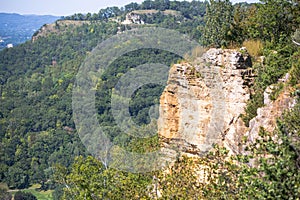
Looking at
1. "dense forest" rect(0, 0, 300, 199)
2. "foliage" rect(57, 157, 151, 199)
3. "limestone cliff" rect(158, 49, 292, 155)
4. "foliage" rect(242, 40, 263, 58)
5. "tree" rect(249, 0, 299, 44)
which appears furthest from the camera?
"tree" rect(249, 0, 299, 44)

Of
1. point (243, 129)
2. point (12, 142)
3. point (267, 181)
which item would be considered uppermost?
point (267, 181)

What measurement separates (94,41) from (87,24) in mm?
17381

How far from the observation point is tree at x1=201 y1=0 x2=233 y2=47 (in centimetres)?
1788

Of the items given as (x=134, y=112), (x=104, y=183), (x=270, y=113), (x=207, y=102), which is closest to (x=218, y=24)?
(x=207, y=102)

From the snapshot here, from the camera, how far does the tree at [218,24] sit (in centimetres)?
1788

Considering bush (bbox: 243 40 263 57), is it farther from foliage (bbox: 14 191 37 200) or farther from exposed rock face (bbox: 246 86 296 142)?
foliage (bbox: 14 191 37 200)

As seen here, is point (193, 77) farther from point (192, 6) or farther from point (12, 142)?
point (192, 6)

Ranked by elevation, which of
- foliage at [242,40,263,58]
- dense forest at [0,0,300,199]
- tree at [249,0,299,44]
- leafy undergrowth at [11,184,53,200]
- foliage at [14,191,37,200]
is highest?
tree at [249,0,299,44]

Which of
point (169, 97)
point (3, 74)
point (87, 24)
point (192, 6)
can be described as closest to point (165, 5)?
point (192, 6)

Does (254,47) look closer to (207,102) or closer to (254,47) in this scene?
(254,47)

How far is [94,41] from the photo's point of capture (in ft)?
439

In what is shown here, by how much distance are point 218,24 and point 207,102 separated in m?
5.12

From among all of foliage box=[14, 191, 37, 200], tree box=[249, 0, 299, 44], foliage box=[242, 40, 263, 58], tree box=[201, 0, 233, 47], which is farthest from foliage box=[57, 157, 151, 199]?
foliage box=[14, 191, 37, 200]

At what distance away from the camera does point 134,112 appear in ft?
205
